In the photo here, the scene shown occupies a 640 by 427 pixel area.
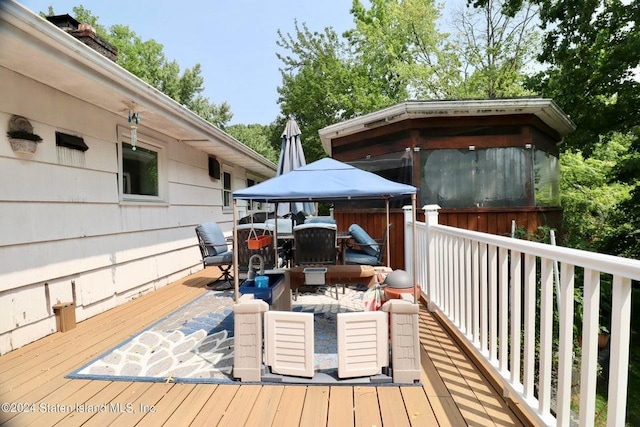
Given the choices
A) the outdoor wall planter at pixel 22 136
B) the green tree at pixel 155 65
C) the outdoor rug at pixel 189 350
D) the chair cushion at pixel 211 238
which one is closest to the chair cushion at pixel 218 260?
the chair cushion at pixel 211 238

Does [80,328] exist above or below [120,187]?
below

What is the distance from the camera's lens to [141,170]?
5.02m

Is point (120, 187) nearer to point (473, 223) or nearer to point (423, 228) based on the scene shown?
point (423, 228)

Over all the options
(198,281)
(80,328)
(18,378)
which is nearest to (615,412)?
(18,378)

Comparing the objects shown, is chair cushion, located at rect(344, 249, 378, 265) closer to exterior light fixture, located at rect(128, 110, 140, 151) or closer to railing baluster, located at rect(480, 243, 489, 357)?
railing baluster, located at rect(480, 243, 489, 357)

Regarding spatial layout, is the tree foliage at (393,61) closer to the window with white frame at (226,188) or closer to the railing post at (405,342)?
the window with white frame at (226,188)

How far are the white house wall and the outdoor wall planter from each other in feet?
0.15

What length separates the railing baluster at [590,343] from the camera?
136 centimetres

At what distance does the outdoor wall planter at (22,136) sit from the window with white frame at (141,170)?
1.08 metres

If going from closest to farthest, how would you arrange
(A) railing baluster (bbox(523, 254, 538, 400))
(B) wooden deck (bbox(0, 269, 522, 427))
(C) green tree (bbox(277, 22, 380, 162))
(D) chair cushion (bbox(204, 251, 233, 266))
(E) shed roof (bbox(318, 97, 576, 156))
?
(A) railing baluster (bbox(523, 254, 538, 400))
(B) wooden deck (bbox(0, 269, 522, 427))
(D) chair cushion (bbox(204, 251, 233, 266))
(E) shed roof (bbox(318, 97, 576, 156))
(C) green tree (bbox(277, 22, 380, 162))

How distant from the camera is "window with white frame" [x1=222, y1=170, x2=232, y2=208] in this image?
862cm

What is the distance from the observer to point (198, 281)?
5.76 m

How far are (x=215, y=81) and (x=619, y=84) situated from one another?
21.5m

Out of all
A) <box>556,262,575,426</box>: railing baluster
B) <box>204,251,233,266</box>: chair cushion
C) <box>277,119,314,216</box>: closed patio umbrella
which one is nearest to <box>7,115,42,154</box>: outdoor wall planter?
<box>204,251,233,266</box>: chair cushion
